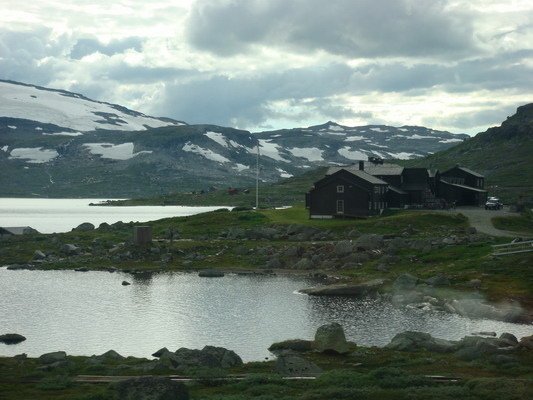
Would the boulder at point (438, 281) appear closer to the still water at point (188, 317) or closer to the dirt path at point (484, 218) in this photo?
the still water at point (188, 317)

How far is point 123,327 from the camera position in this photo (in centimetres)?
6238

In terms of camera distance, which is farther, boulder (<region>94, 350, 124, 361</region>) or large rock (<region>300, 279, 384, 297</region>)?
large rock (<region>300, 279, 384, 297</region>)

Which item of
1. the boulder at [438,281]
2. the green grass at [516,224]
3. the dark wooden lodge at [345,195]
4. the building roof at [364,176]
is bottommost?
the boulder at [438,281]

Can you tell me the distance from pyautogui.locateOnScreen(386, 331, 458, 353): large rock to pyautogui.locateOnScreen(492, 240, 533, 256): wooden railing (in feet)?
119

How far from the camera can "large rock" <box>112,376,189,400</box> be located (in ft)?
105

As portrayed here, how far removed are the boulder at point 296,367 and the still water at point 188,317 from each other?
8.11 metres

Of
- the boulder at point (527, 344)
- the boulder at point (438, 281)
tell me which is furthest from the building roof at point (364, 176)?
the boulder at point (527, 344)

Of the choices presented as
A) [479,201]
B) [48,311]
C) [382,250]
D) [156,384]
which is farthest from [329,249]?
[156,384]

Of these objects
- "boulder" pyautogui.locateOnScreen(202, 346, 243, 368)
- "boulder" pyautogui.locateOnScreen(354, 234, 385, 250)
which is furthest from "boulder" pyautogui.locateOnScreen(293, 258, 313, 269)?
"boulder" pyautogui.locateOnScreen(202, 346, 243, 368)

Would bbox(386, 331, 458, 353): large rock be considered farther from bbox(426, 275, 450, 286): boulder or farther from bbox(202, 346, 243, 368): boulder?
bbox(426, 275, 450, 286): boulder

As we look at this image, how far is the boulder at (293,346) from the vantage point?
50.6 meters

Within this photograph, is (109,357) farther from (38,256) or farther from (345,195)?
(345,195)

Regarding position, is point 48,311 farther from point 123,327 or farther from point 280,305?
point 280,305

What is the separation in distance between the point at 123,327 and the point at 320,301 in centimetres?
2018
